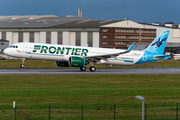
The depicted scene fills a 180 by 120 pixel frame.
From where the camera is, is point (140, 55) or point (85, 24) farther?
point (85, 24)

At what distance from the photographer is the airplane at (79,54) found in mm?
46125

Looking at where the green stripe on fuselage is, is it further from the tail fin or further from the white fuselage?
the tail fin

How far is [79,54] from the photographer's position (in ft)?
157

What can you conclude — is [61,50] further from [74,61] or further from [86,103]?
[86,103]

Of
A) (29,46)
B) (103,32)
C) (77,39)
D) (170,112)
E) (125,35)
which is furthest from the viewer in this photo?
(125,35)

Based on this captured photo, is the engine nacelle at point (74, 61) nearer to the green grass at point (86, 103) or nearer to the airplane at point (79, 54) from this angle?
the airplane at point (79, 54)

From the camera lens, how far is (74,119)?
1531 cm

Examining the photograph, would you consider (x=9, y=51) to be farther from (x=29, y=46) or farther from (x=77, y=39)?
(x=77, y=39)

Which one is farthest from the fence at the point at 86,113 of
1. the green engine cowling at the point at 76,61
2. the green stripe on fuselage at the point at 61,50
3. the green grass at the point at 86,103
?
the green stripe on fuselage at the point at 61,50

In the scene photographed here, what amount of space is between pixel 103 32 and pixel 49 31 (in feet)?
97.8

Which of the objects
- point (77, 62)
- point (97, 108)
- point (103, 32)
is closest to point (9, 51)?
point (77, 62)

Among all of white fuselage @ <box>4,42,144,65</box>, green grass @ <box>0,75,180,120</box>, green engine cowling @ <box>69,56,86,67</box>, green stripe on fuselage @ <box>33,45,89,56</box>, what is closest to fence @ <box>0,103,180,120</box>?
green grass @ <box>0,75,180,120</box>

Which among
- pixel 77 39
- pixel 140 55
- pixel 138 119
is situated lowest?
pixel 138 119

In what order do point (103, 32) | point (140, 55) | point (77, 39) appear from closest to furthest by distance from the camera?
point (140, 55)
point (77, 39)
point (103, 32)
